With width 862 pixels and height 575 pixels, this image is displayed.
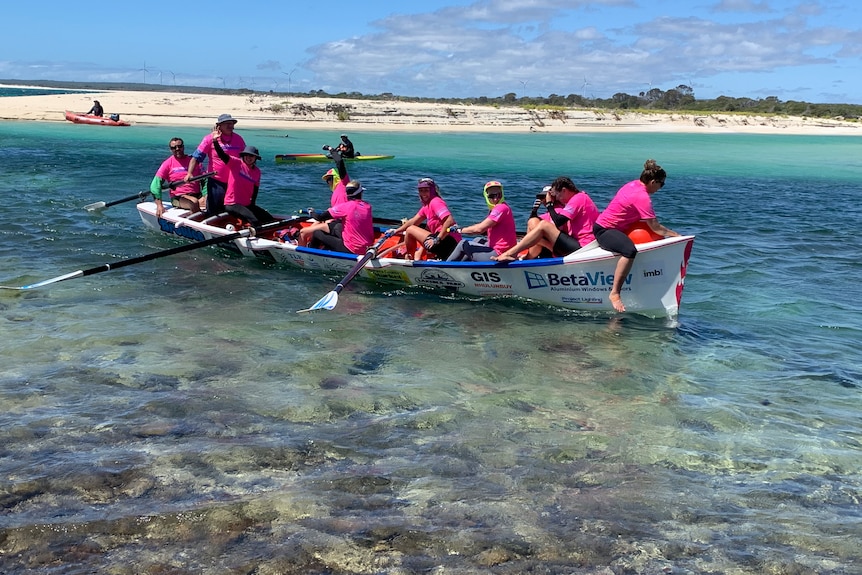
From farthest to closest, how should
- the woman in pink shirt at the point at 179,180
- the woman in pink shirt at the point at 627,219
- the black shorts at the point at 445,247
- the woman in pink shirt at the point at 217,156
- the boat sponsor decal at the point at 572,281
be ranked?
the woman in pink shirt at the point at 179,180 → the woman in pink shirt at the point at 217,156 → the black shorts at the point at 445,247 → the boat sponsor decal at the point at 572,281 → the woman in pink shirt at the point at 627,219

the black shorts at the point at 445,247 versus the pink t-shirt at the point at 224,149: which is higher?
the pink t-shirt at the point at 224,149

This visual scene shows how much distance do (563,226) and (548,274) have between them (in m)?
0.80

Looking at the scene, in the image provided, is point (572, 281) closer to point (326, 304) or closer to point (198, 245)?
point (326, 304)

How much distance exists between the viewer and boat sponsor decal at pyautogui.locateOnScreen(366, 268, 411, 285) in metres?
11.3

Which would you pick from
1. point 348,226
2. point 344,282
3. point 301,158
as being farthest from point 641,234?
point 301,158

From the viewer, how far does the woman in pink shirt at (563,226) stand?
10242 mm

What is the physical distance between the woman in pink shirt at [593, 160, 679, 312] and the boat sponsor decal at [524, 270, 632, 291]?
162 mm

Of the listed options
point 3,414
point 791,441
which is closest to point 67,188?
point 3,414

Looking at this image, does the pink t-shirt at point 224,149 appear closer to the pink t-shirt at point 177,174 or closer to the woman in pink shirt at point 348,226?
the pink t-shirt at point 177,174

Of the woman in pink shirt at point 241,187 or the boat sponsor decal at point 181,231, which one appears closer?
the woman in pink shirt at point 241,187

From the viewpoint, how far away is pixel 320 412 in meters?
6.47

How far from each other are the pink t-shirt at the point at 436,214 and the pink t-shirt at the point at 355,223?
110 cm

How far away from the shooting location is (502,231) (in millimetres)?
10609

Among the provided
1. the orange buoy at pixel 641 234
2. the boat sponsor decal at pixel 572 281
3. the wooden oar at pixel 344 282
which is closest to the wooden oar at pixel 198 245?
the wooden oar at pixel 344 282
